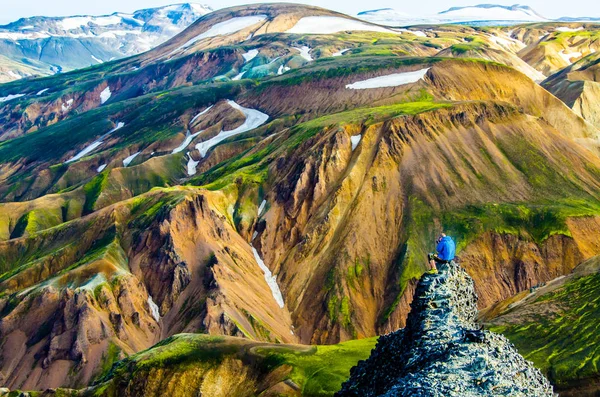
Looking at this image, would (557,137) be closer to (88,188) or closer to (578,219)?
(578,219)

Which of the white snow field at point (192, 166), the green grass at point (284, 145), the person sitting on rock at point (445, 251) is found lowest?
the white snow field at point (192, 166)

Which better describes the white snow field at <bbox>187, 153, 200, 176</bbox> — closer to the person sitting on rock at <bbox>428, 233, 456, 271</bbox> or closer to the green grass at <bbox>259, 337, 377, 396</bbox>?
the green grass at <bbox>259, 337, 377, 396</bbox>

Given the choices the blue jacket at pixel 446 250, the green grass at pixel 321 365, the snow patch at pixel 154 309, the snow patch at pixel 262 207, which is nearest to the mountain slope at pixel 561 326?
the green grass at pixel 321 365

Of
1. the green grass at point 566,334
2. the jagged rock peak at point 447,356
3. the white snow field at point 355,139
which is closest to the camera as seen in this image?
the jagged rock peak at point 447,356

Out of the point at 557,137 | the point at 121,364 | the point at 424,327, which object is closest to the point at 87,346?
the point at 121,364

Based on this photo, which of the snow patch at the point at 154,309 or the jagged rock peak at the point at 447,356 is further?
the snow patch at the point at 154,309

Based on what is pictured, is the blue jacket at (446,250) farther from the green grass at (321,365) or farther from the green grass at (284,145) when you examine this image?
the green grass at (284,145)
